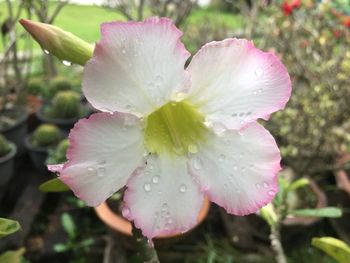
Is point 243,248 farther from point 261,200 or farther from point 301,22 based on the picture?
point 261,200

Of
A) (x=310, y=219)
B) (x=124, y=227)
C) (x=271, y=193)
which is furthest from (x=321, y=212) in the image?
(x=310, y=219)

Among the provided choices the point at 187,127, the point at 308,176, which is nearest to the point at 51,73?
the point at 308,176

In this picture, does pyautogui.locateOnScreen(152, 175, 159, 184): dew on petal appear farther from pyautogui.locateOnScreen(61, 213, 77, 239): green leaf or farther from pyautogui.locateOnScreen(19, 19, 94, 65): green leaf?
pyautogui.locateOnScreen(61, 213, 77, 239): green leaf

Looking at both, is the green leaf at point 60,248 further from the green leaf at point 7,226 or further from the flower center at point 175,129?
the flower center at point 175,129

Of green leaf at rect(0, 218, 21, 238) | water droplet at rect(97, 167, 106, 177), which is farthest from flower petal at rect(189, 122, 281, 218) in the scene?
green leaf at rect(0, 218, 21, 238)

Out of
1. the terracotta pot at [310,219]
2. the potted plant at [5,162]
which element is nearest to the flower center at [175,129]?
the terracotta pot at [310,219]

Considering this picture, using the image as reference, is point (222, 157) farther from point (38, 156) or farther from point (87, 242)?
point (38, 156)

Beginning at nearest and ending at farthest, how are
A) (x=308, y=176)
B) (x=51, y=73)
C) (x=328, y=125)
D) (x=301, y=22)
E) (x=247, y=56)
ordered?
(x=247, y=56) → (x=328, y=125) → (x=308, y=176) → (x=301, y=22) → (x=51, y=73)
